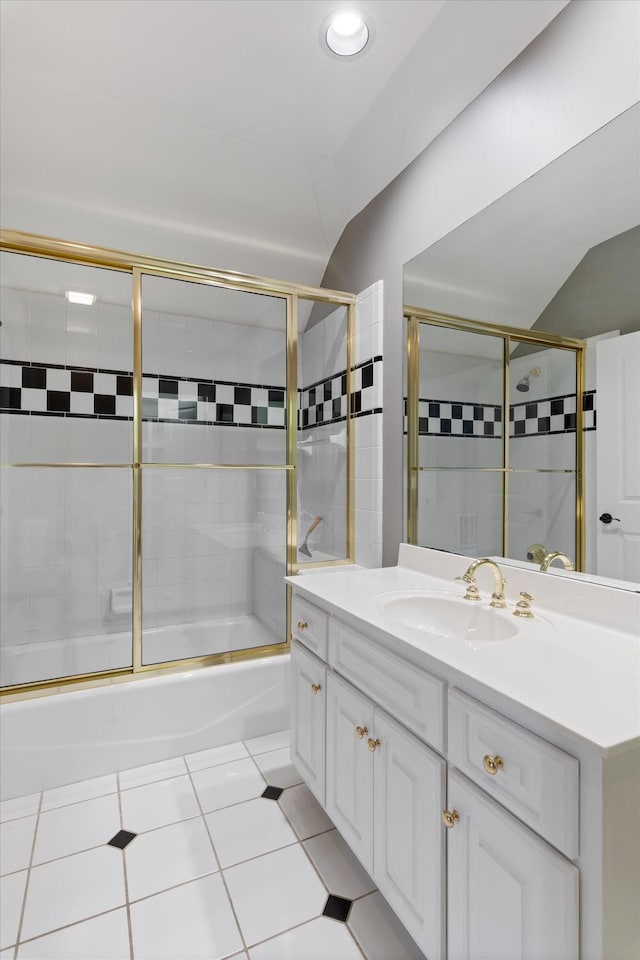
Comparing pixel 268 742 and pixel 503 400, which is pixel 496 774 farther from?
pixel 268 742

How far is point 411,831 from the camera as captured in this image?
108 centimetres

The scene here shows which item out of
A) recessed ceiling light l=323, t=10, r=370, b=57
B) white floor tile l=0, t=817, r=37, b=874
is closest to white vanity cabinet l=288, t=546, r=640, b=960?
white floor tile l=0, t=817, r=37, b=874

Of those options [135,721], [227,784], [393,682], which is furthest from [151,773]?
[393,682]

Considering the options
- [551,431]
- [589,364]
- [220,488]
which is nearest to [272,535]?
[220,488]

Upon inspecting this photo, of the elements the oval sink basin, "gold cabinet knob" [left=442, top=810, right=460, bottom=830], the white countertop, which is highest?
the white countertop

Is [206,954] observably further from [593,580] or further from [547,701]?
[593,580]

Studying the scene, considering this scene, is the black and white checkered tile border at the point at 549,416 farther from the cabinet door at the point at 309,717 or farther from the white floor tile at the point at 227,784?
the white floor tile at the point at 227,784

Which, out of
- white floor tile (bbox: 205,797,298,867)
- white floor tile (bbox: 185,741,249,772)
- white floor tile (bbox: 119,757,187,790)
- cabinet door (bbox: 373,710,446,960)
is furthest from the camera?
white floor tile (bbox: 185,741,249,772)

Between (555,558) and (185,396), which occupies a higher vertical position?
(185,396)

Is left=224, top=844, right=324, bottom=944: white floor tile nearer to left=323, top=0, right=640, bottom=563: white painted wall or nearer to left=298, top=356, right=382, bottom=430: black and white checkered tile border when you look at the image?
left=323, top=0, right=640, bottom=563: white painted wall

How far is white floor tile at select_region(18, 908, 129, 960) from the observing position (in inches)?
46.6

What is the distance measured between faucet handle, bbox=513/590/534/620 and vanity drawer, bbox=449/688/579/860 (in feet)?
Result: 1.37

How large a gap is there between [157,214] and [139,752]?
91.9 inches

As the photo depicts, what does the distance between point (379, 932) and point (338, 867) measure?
23cm
